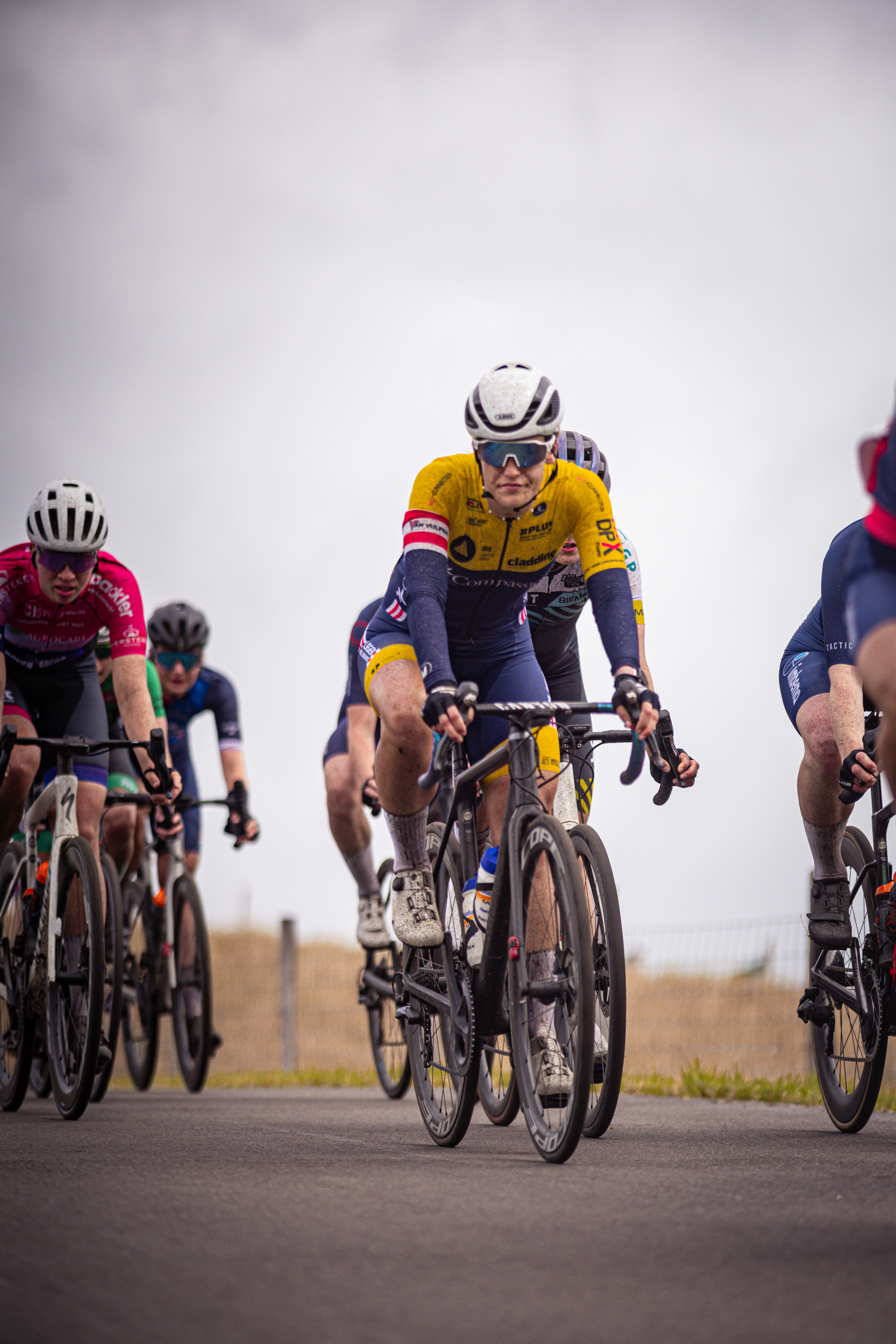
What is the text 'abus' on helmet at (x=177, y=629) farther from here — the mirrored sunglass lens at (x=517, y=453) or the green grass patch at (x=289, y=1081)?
the mirrored sunglass lens at (x=517, y=453)

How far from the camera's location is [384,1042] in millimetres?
8930

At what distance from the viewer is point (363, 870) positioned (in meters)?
9.26

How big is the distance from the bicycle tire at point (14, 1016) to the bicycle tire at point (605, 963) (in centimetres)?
303

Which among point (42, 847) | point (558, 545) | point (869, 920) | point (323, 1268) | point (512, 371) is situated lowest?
point (323, 1268)

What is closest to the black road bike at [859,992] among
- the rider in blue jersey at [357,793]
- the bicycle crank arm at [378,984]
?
the bicycle crank arm at [378,984]

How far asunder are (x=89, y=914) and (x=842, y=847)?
320cm

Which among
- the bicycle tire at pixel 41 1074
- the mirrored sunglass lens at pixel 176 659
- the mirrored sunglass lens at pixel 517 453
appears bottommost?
the bicycle tire at pixel 41 1074

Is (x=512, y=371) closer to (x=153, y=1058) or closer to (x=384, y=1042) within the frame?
(x=384, y=1042)

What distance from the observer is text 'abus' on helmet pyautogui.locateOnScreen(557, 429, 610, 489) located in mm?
6793

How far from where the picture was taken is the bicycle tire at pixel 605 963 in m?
4.61

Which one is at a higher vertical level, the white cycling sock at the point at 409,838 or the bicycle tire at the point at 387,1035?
the white cycling sock at the point at 409,838

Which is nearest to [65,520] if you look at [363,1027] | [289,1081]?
[289,1081]

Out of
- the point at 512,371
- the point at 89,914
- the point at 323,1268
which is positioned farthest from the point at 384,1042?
the point at 323,1268

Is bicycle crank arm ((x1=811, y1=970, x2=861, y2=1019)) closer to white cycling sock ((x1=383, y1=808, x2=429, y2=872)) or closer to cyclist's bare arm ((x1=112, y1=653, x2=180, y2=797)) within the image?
white cycling sock ((x1=383, y1=808, x2=429, y2=872))
